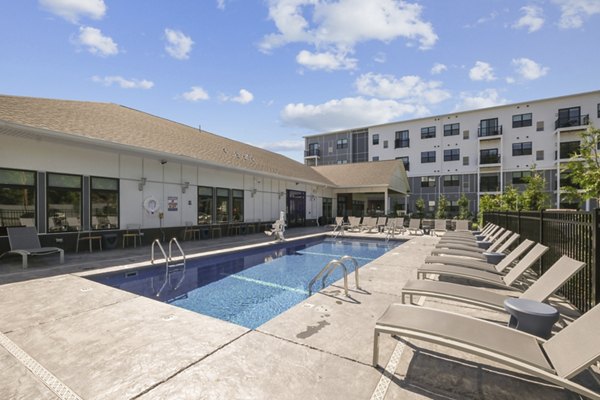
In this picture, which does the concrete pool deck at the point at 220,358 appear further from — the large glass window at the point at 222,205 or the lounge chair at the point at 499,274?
the large glass window at the point at 222,205

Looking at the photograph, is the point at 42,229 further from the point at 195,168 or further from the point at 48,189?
the point at 195,168

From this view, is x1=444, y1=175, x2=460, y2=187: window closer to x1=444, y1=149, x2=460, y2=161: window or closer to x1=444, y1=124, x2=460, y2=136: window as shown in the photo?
x1=444, y1=149, x2=460, y2=161: window

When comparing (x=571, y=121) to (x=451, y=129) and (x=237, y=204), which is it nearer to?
(x=451, y=129)

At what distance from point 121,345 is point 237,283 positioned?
440cm

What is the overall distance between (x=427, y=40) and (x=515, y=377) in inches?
452

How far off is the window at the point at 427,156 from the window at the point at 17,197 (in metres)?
39.7

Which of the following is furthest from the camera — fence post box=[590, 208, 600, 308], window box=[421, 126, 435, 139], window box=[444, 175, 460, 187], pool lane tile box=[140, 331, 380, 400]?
window box=[421, 126, 435, 139]

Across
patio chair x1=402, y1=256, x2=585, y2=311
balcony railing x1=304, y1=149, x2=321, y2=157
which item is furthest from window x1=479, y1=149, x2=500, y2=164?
patio chair x1=402, y1=256, x2=585, y2=311

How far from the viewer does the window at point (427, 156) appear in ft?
127

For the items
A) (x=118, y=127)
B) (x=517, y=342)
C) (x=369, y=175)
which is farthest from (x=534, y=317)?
(x=369, y=175)

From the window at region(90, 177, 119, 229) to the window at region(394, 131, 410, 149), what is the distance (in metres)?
37.5

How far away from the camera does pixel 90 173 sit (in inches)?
428

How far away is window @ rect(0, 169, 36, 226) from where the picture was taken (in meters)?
8.98

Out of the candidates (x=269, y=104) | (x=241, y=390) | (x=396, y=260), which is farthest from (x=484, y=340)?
(x=269, y=104)
